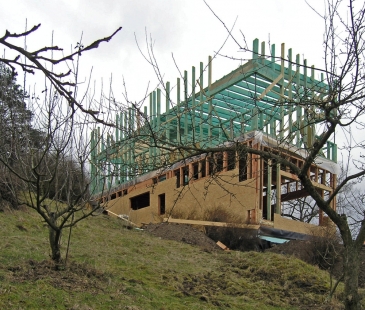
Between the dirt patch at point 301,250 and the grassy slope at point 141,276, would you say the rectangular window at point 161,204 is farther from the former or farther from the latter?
the dirt patch at point 301,250

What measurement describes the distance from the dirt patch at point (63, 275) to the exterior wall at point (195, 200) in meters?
5.70

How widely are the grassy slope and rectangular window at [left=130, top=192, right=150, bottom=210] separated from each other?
10954mm

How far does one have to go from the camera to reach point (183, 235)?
1686cm

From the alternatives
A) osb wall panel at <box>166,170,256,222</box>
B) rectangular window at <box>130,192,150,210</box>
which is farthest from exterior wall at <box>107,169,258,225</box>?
rectangular window at <box>130,192,150,210</box>

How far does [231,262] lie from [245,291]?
9.54ft

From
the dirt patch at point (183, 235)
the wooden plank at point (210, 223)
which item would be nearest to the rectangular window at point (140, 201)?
the wooden plank at point (210, 223)

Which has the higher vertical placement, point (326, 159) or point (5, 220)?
point (326, 159)

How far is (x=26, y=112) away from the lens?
915cm

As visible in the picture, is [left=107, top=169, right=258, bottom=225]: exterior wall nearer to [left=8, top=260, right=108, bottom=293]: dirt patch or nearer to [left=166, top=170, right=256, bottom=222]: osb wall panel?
[left=166, top=170, right=256, bottom=222]: osb wall panel

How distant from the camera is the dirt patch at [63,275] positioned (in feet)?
26.2

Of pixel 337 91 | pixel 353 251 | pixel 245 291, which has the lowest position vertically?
pixel 245 291

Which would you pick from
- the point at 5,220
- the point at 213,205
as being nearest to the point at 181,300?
the point at 5,220

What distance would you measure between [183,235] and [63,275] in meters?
8.63

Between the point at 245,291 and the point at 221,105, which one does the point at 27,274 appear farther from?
the point at 221,105
